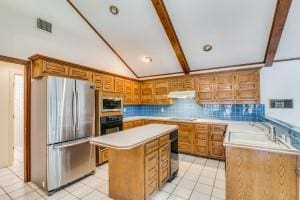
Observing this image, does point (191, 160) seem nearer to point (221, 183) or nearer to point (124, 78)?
point (221, 183)

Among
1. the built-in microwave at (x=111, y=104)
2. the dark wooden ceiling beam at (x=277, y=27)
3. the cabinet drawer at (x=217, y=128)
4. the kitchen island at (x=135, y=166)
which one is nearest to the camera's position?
the kitchen island at (x=135, y=166)

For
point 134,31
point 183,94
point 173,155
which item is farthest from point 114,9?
point 173,155

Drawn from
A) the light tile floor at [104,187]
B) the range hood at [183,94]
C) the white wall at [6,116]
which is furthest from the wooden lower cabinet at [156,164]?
the white wall at [6,116]

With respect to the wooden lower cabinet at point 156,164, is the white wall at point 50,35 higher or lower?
higher

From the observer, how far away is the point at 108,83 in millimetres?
4328

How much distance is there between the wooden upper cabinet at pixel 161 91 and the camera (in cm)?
509

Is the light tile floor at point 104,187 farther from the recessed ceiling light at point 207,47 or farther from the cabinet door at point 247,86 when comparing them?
the recessed ceiling light at point 207,47

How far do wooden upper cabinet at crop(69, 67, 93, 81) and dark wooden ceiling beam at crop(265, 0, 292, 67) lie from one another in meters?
3.87

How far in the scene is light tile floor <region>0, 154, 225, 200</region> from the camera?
248cm

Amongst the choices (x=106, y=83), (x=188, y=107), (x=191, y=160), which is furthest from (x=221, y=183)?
(x=106, y=83)

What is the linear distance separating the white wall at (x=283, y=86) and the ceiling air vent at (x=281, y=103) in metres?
0.07

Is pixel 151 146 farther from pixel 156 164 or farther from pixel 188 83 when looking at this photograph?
pixel 188 83

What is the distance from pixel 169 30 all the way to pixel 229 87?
2183 millimetres

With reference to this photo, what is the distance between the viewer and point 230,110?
14.3 feet
